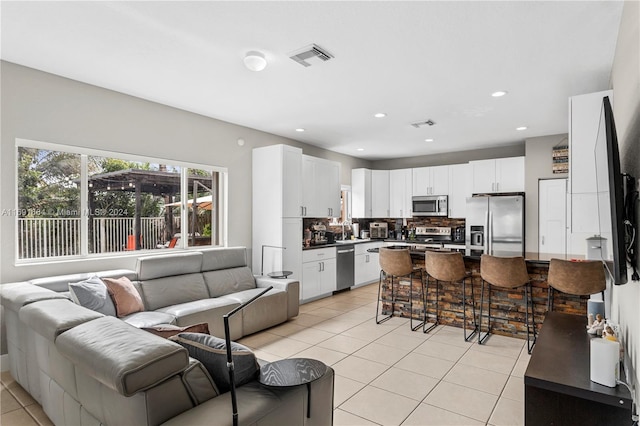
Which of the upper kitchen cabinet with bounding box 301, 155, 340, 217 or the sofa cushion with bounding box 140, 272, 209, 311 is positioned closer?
the sofa cushion with bounding box 140, 272, 209, 311

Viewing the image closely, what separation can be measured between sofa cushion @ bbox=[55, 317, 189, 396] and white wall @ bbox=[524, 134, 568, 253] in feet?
20.0

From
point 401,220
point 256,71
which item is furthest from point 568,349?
point 401,220

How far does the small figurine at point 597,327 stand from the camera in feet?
7.76

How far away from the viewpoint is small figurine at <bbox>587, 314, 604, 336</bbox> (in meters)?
2.37

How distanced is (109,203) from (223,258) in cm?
147

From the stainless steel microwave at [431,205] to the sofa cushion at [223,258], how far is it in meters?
4.03

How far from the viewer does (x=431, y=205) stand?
7344mm

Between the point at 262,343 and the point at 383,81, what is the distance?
3.07 metres

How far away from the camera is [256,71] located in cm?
333

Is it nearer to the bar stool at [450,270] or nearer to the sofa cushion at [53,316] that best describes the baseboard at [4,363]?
the sofa cushion at [53,316]

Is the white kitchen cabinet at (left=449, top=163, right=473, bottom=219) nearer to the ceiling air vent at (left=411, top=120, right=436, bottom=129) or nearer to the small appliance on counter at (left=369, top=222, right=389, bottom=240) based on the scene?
the small appliance on counter at (left=369, top=222, right=389, bottom=240)

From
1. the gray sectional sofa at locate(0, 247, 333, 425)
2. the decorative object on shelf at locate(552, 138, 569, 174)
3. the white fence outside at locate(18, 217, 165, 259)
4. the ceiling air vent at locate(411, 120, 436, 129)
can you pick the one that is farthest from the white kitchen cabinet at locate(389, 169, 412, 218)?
the gray sectional sofa at locate(0, 247, 333, 425)

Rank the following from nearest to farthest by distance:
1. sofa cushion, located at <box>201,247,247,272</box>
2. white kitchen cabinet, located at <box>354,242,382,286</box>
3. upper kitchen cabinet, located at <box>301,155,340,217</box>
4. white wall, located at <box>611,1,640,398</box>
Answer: white wall, located at <box>611,1,640,398</box>, sofa cushion, located at <box>201,247,247,272</box>, upper kitchen cabinet, located at <box>301,155,340,217</box>, white kitchen cabinet, located at <box>354,242,382,286</box>

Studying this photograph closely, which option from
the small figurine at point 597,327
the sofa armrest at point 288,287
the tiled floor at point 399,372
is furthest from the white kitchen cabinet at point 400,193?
the small figurine at point 597,327
